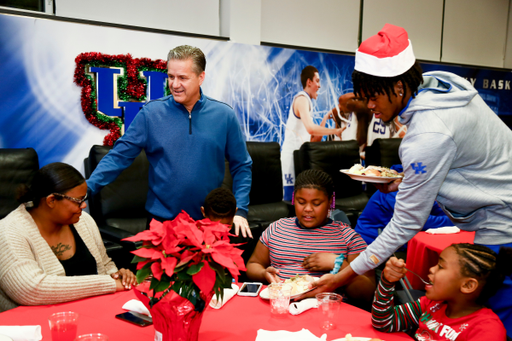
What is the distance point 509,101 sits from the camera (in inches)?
245

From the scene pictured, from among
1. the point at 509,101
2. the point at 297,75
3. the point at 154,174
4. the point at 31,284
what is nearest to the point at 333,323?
the point at 31,284

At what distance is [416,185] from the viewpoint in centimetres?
138

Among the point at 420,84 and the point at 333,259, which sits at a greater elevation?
the point at 420,84

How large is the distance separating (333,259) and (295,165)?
2.87 meters

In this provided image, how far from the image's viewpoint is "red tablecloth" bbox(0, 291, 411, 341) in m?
1.28

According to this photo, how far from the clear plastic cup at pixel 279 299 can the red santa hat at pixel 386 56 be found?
0.80 metres

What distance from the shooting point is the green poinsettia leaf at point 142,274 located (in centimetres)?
108

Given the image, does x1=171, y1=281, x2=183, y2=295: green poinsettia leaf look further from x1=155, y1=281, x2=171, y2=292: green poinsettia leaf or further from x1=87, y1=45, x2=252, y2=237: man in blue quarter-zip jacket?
x1=87, y1=45, x2=252, y2=237: man in blue quarter-zip jacket

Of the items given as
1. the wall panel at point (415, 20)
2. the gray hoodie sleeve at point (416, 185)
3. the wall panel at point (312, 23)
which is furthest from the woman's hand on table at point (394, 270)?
the wall panel at point (415, 20)

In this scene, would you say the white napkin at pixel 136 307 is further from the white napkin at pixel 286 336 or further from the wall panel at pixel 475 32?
the wall panel at pixel 475 32

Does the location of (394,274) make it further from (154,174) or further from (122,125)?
(122,125)

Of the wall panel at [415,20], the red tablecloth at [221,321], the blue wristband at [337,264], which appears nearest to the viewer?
the red tablecloth at [221,321]

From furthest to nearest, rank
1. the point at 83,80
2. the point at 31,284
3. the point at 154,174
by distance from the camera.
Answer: the point at 83,80
the point at 154,174
the point at 31,284

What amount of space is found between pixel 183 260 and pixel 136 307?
1.56 ft
